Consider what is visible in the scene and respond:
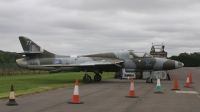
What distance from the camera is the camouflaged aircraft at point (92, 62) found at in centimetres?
2306

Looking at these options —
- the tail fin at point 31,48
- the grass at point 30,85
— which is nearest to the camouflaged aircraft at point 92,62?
the tail fin at point 31,48

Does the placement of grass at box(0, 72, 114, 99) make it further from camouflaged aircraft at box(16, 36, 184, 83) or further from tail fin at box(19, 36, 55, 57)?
tail fin at box(19, 36, 55, 57)

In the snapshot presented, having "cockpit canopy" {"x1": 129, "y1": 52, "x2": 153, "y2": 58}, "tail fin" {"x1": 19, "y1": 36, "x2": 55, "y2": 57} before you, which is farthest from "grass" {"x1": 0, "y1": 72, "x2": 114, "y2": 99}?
"cockpit canopy" {"x1": 129, "y1": 52, "x2": 153, "y2": 58}

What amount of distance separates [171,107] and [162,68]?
44.6 ft

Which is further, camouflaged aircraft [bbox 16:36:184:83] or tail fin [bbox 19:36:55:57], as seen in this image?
tail fin [bbox 19:36:55:57]

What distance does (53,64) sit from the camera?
81.3ft

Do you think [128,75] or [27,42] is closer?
[128,75]

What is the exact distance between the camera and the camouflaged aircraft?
23.1 meters

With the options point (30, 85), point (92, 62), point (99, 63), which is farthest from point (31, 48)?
point (30, 85)

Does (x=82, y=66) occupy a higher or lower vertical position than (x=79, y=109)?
higher

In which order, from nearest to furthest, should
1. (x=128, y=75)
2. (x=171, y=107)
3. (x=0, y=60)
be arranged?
(x=171, y=107) < (x=128, y=75) < (x=0, y=60)

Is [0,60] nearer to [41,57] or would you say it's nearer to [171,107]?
[41,57]

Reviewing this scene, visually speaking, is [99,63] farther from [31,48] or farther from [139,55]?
[31,48]

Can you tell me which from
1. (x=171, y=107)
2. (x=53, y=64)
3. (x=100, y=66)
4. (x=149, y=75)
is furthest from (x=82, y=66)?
(x=171, y=107)
